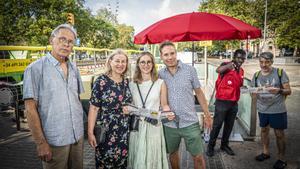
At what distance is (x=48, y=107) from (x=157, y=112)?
114 centimetres

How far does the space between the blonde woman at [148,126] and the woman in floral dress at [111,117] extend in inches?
5.1

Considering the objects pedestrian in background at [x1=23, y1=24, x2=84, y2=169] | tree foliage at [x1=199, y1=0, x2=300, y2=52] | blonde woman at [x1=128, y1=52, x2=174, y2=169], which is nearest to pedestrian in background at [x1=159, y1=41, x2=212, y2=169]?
blonde woman at [x1=128, y1=52, x2=174, y2=169]

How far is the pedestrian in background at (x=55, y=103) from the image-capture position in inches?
87.5

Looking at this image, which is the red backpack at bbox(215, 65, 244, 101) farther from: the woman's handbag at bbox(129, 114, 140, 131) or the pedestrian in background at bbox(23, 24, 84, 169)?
the pedestrian in background at bbox(23, 24, 84, 169)

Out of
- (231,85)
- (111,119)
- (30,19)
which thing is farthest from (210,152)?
(30,19)

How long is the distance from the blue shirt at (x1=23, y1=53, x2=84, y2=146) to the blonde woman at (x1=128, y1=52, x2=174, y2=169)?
0.73 meters

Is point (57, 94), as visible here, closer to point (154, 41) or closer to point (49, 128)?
point (49, 128)

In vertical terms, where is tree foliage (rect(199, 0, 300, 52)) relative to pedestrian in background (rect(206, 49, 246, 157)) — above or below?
above

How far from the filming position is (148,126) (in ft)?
9.43

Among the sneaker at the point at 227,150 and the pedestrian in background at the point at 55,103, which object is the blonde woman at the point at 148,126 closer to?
the pedestrian in background at the point at 55,103

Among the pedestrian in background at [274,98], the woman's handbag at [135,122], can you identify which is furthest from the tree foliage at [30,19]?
the pedestrian in background at [274,98]

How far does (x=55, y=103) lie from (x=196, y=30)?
2.42m

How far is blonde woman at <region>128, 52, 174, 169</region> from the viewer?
285cm

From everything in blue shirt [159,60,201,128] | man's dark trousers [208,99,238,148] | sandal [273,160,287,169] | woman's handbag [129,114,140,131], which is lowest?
sandal [273,160,287,169]
